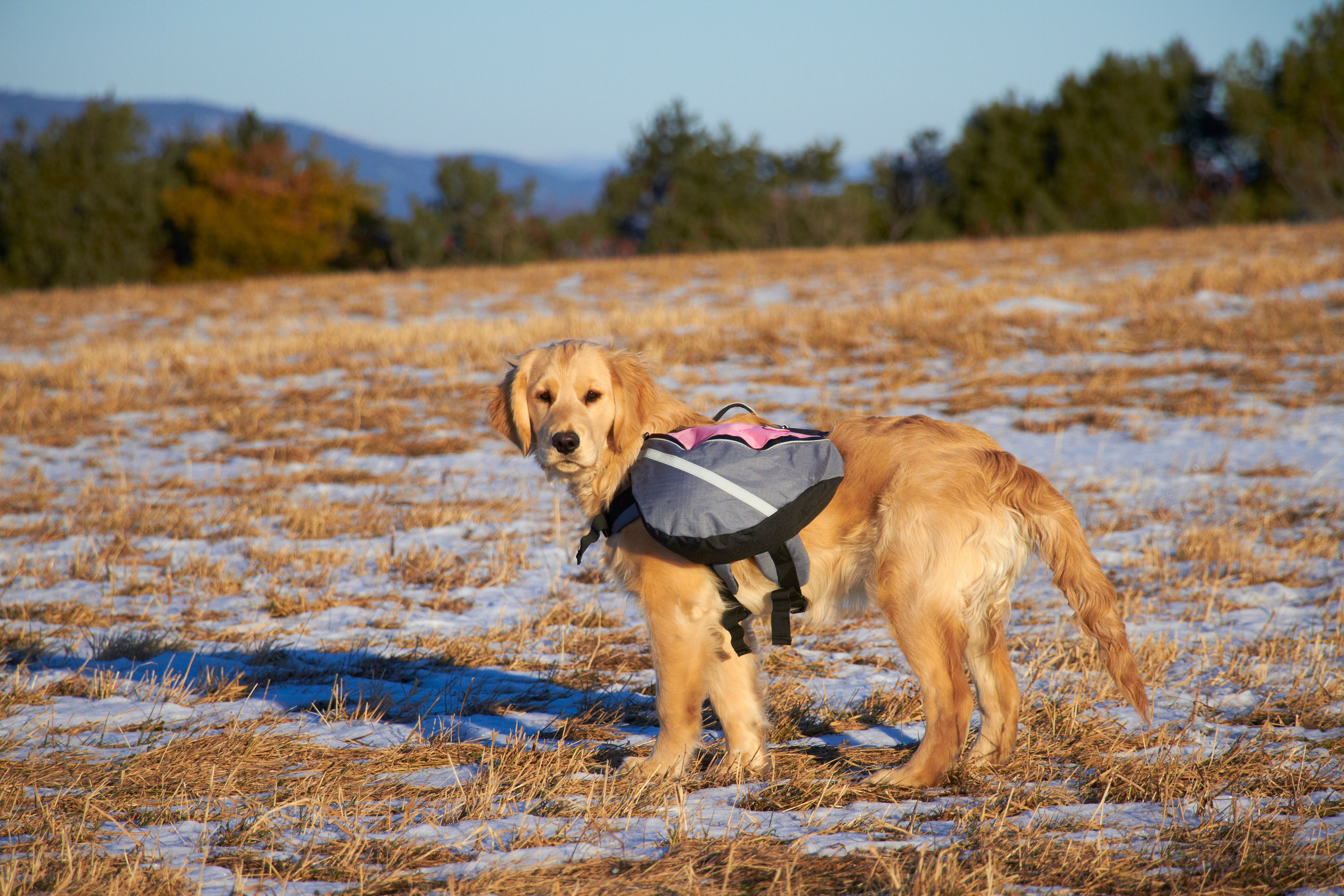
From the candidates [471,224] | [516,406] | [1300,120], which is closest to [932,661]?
[516,406]

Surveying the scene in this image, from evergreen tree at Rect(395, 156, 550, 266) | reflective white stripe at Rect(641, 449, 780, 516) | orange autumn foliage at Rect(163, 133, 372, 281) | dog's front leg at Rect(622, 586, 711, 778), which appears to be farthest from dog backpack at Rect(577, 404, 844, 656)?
evergreen tree at Rect(395, 156, 550, 266)

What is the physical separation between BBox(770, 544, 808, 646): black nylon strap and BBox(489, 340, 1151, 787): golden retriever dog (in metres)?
0.09

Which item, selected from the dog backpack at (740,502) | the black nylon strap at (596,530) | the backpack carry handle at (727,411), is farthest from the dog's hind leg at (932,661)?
the black nylon strap at (596,530)

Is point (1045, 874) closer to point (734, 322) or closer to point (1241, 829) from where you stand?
point (1241, 829)

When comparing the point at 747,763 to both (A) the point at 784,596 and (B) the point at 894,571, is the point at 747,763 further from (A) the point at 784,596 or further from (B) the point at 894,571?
(B) the point at 894,571

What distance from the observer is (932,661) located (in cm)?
310

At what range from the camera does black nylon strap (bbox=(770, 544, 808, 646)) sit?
3.26 metres

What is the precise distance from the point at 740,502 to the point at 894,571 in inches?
22.8

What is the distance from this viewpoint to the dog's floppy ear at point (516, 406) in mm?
3857

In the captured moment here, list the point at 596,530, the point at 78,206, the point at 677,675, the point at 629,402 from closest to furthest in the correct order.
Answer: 1. the point at 677,675
2. the point at 596,530
3. the point at 629,402
4. the point at 78,206

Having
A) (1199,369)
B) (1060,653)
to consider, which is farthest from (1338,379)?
(1060,653)

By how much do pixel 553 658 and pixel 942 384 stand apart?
22.7 ft

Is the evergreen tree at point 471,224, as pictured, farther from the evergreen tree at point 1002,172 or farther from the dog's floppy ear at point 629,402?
the dog's floppy ear at point 629,402

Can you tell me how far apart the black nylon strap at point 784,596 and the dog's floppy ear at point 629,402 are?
775 mm
